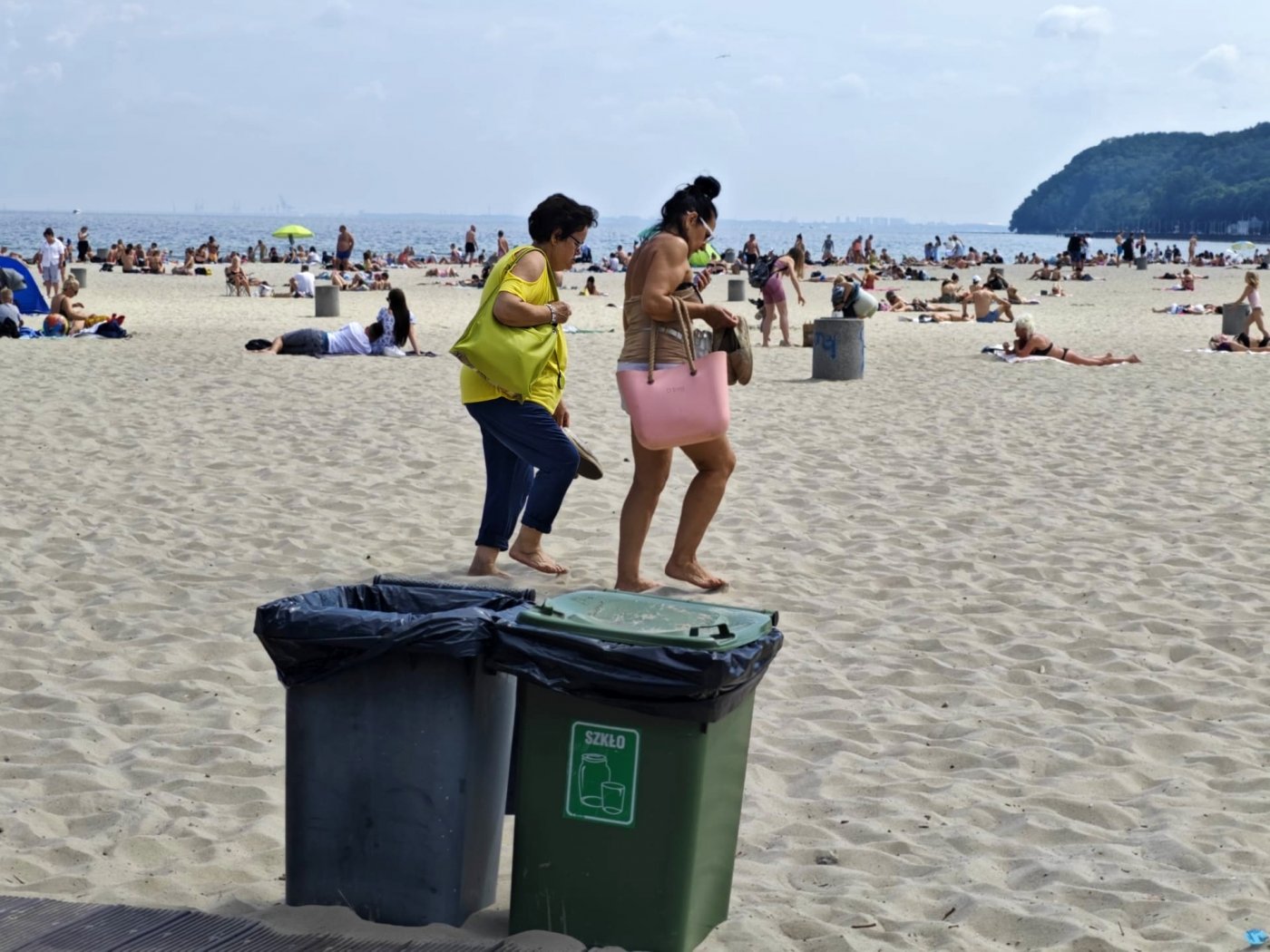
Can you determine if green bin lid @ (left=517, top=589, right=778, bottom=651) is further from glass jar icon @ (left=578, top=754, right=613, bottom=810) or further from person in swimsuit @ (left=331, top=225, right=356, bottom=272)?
person in swimsuit @ (left=331, top=225, right=356, bottom=272)

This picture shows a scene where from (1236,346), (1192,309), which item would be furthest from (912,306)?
(1236,346)

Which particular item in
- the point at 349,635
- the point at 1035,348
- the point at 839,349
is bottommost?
the point at 349,635

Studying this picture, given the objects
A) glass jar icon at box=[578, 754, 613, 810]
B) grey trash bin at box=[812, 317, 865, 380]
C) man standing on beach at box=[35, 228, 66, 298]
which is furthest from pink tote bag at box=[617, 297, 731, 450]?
man standing on beach at box=[35, 228, 66, 298]

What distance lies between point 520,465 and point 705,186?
154cm

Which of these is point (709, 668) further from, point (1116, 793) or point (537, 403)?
point (537, 403)

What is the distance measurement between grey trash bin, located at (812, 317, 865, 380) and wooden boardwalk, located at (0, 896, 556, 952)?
12.8 meters

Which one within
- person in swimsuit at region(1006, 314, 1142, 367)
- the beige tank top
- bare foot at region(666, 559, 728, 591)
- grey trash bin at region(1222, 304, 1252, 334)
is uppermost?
grey trash bin at region(1222, 304, 1252, 334)

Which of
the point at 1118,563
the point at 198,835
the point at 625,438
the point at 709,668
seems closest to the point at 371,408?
the point at 625,438

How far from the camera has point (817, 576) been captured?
704 cm

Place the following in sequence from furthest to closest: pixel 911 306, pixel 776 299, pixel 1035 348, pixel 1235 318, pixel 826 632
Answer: pixel 911 306, pixel 1235 318, pixel 776 299, pixel 1035 348, pixel 826 632

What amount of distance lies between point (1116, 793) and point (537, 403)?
9.65 feet

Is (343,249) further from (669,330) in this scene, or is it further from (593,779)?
(593,779)

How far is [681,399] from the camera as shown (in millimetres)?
5957

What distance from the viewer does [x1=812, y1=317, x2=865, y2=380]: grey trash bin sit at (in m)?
15.7
